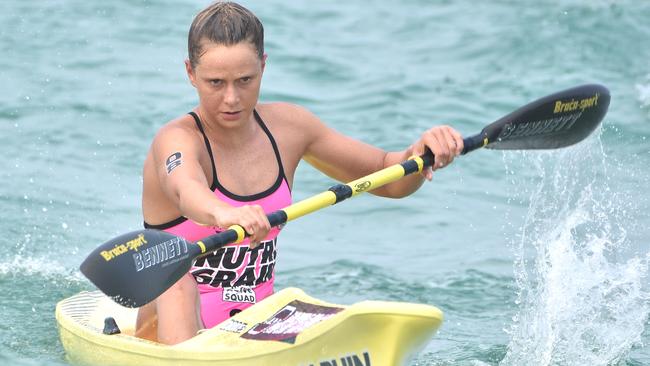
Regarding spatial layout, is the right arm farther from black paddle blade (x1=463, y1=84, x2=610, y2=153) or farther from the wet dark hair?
black paddle blade (x1=463, y1=84, x2=610, y2=153)

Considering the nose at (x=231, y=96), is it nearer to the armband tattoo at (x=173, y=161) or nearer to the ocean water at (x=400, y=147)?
the armband tattoo at (x=173, y=161)

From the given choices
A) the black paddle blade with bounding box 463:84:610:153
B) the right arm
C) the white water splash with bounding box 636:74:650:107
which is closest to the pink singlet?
the right arm

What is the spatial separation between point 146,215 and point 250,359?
899 mm

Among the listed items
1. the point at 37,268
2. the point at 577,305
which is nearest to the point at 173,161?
the point at 577,305

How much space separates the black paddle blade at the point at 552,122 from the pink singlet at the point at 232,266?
2.96 feet

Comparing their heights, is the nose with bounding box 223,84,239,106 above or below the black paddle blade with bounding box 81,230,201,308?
above

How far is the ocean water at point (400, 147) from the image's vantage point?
17.6 feet

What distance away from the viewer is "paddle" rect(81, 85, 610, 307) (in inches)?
147

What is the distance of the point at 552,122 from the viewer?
16.5 ft

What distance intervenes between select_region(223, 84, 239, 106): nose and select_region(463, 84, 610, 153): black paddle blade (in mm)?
1093

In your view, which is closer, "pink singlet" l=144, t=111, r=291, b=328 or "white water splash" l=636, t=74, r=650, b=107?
"pink singlet" l=144, t=111, r=291, b=328

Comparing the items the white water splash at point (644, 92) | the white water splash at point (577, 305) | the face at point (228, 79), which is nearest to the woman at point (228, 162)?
the face at point (228, 79)

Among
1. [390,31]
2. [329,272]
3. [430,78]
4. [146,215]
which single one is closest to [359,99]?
[430,78]

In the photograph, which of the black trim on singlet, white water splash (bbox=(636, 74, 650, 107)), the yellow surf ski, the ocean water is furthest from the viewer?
white water splash (bbox=(636, 74, 650, 107))
